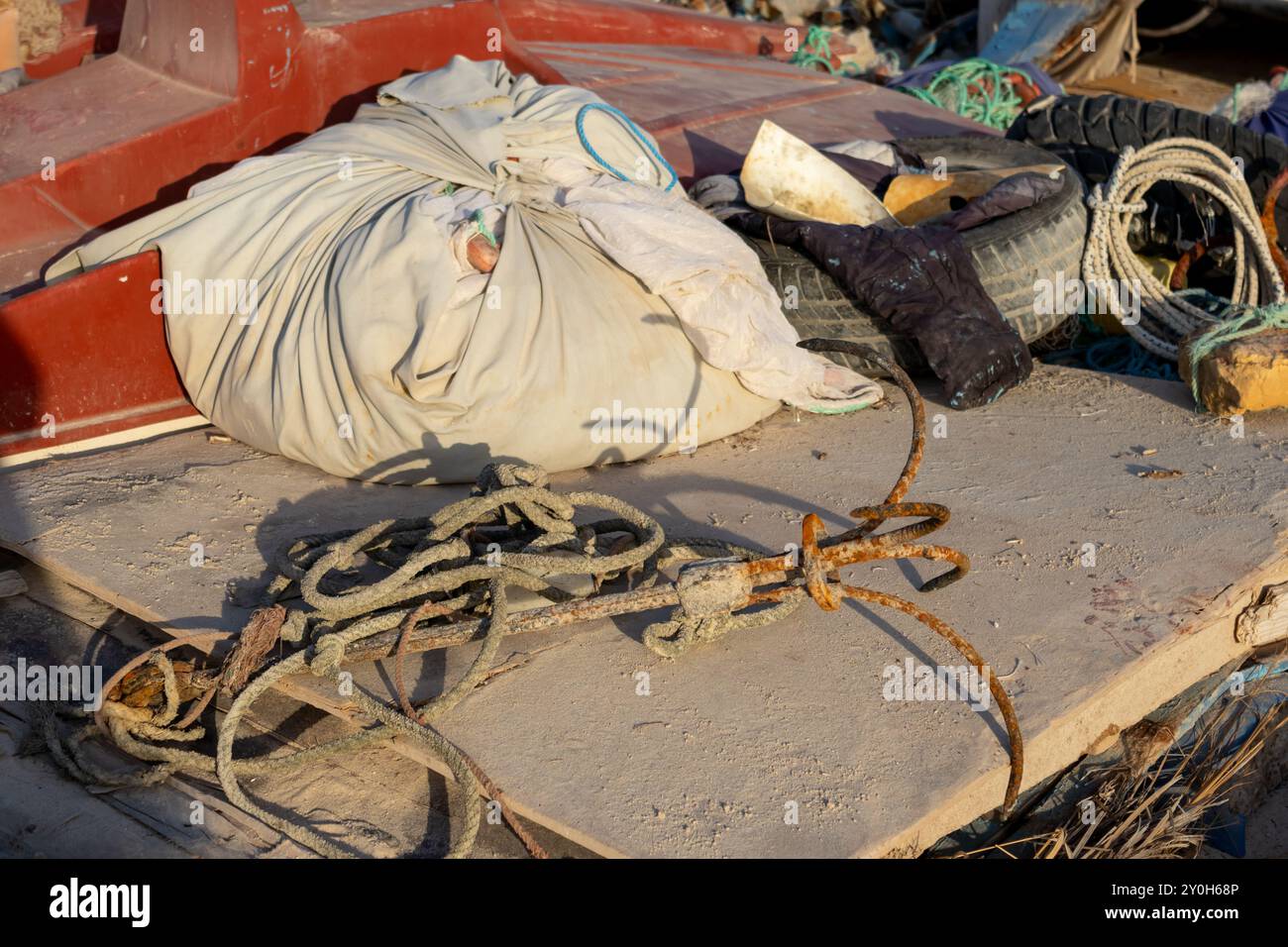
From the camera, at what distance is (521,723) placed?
2730 mm

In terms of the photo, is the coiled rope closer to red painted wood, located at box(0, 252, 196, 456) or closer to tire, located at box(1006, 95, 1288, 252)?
tire, located at box(1006, 95, 1288, 252)

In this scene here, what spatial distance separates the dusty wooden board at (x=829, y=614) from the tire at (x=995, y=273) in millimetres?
275

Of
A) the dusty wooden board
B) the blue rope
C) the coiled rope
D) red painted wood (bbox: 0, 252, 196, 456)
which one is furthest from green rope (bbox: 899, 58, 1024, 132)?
red painted wood (bbox: 0, 252, 196, 456)

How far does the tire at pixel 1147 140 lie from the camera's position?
5.38m

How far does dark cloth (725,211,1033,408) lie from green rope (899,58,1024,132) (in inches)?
115

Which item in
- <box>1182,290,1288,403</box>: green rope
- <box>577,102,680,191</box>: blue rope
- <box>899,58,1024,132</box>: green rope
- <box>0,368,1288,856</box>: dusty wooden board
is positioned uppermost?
<box>577,102,680,191</box>: blue rope

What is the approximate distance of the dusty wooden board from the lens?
2.55m

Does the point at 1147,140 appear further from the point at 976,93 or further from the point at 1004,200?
the point at 976,93

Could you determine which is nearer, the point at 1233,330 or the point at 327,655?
the point at 327,655

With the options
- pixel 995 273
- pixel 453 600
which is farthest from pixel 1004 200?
pixel 453 600

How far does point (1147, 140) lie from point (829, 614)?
351 cm

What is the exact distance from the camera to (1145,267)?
500 centimetres
